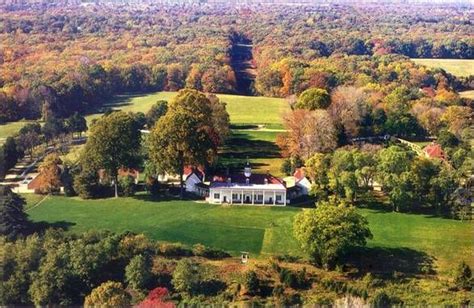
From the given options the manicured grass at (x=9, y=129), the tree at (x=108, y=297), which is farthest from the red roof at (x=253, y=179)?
the manicured grass at (x=9, y=129)

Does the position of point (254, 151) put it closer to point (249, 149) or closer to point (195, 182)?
point (249, 149)

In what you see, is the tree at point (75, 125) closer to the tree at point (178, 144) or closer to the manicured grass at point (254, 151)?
the manicured grass at point (254, 151)

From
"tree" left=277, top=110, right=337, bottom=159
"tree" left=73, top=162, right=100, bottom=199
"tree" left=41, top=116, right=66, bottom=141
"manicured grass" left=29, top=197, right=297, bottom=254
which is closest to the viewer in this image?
"manicured grass" left=29, top=197, right=297, bottom=254

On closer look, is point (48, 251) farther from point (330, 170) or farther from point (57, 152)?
point (57, 152)

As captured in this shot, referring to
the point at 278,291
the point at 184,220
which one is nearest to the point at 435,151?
the point at 184,220

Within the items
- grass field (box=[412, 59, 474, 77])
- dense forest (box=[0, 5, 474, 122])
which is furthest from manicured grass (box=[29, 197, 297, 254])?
grass field (box=[412, 59, 474, 77])

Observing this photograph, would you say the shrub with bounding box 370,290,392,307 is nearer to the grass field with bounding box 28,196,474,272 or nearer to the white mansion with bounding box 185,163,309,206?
the grass field with bounding box 28,196,474,272
